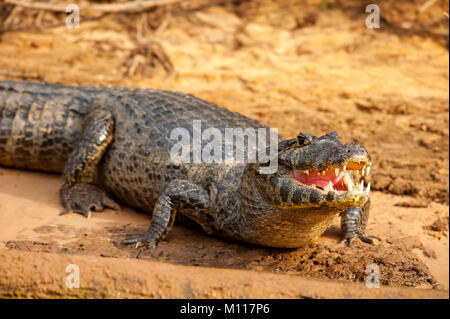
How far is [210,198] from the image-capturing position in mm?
4488

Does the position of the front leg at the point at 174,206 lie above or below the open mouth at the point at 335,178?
below

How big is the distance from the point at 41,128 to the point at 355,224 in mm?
3227

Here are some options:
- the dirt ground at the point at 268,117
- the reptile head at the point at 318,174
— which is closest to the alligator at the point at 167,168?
Result: the reptile head at the point at 318,174

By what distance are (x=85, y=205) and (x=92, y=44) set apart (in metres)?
4.37

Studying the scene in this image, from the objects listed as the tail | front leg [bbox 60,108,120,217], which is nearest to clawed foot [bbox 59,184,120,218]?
front leg [bbox 60,108,120,217]

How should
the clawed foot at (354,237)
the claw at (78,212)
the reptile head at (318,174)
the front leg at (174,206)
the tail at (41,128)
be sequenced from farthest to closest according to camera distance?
the tail at (41,128), the claw at (78,212), the clawed foot at (354,237), the front leg at (174,206), the reptile head at (318,174)

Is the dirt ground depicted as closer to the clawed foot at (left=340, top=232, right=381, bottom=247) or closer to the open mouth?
the clawed foot at (left=340, top=232, right=381, bottom=247)

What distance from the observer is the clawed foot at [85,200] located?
4898 millimetres

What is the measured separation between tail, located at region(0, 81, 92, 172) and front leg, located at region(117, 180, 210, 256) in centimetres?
163

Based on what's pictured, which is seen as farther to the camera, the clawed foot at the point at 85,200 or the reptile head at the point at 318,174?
the clawed foot at the point at 85,200

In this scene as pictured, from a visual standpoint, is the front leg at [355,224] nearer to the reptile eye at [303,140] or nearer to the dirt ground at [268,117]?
the dirt ground at [268,117]

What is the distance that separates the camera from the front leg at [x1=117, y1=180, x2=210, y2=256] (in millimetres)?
4391

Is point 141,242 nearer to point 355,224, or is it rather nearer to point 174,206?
point 174,206

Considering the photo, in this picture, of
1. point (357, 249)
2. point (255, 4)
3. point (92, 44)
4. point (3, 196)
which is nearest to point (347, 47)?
point (255, 4)
